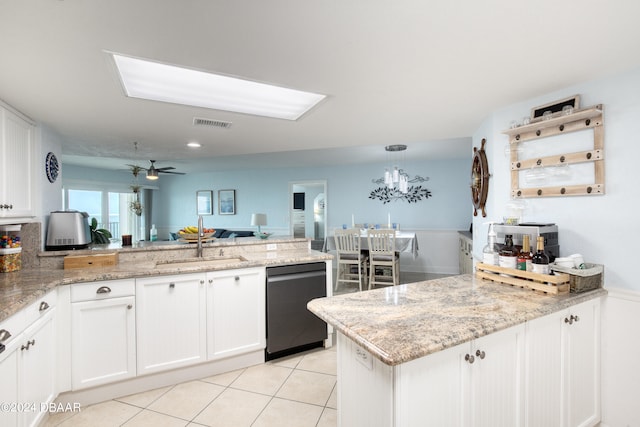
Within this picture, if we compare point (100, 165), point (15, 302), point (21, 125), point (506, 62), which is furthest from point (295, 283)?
point (100, 165)

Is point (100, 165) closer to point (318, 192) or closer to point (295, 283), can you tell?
point (318, 192)

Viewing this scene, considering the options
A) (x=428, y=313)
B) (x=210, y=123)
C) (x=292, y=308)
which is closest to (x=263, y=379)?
(x=292, y=308)

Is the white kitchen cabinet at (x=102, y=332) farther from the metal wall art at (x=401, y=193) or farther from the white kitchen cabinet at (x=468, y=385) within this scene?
the metal wall art at (x=401, y=193)

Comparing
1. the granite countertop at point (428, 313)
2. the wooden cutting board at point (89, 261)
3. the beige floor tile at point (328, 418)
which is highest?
the wooden cutting board at point (89, 261)

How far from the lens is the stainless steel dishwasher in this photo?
2490 mm

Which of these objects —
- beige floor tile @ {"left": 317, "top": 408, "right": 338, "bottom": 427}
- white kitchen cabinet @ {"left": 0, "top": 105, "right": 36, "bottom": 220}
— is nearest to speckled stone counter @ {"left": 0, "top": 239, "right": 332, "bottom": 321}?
white kitchen cabinet @ {"left": 0, "top": 105, "right": 36, "bottom": 220}

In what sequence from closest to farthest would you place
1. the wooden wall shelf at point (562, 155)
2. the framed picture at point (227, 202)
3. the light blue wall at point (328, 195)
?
the wooden wall shelf at point (562, 155), the light blue wall at point (328, 195), the framed picture at point (227, 202)

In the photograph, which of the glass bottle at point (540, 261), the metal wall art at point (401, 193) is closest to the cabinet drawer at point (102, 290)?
the glass bottle at point (540, 261)

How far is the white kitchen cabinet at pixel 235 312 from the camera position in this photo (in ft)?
7.50

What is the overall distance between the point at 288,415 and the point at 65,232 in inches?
93.4

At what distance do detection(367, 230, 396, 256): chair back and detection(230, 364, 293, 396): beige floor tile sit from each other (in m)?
2.54

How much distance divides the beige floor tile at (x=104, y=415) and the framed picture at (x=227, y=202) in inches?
227

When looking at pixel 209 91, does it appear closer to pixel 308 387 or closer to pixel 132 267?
pixel 132 267

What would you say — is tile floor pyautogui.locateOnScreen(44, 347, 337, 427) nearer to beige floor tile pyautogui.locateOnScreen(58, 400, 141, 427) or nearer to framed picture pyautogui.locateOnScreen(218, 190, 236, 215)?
beige floor tile pyautogui.locateOnScreen(58, 400, 141, 427)
